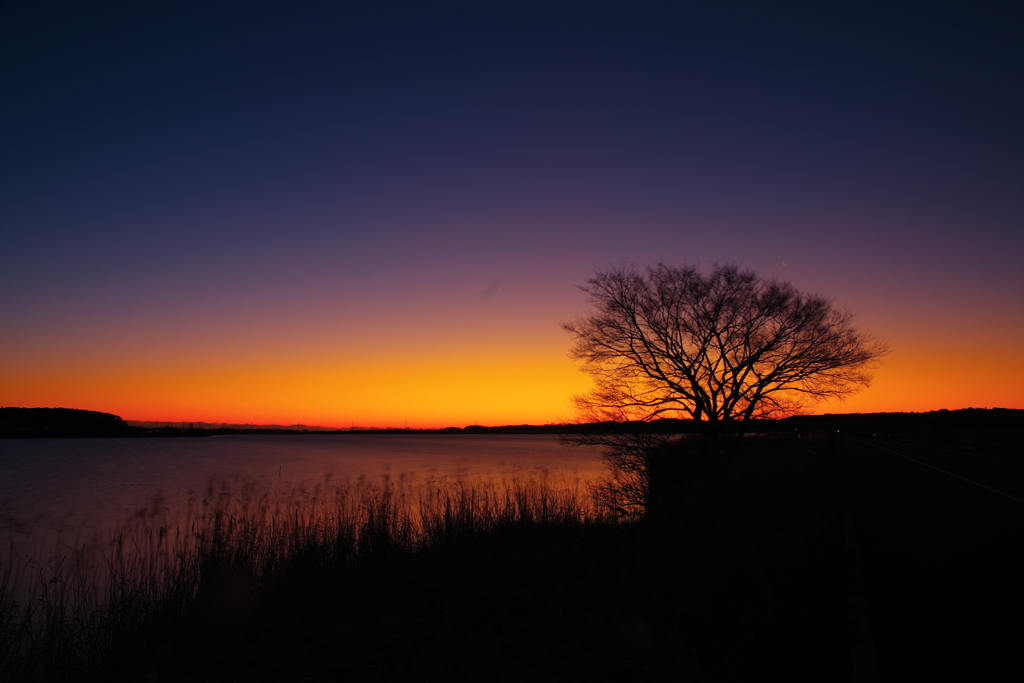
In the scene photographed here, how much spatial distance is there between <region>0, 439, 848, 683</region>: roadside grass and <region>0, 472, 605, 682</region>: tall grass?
5 cm

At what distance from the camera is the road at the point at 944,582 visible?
4844 millimetres

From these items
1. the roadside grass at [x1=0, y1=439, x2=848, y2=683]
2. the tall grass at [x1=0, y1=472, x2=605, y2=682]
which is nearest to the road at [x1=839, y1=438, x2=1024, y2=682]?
the roadside grass at [x1=0, y1=439, x2=848, y2=683]

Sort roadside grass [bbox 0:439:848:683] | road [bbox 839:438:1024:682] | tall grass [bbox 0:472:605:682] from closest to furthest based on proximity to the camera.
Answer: road [bbox 839:438:1024:682]
roadside grass [bbox 0:439:848:683]
tall grass [bbox 0:472:605:682]

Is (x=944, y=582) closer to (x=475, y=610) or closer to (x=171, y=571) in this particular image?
(x=475, y=610)

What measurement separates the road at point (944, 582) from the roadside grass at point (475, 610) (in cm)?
49

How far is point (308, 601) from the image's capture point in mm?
8930

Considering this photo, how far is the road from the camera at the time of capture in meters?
4.84

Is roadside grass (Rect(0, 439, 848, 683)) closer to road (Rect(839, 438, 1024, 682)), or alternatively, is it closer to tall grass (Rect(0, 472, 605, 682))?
tall grass (Rect(0, 472, 605, 682))

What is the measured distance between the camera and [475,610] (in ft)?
25.6

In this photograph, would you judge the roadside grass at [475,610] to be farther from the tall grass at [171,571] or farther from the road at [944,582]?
the road at [944,582]

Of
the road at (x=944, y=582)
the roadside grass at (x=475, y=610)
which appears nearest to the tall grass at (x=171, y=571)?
the roadside grass at (x=475, y=610)

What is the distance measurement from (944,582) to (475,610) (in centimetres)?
619

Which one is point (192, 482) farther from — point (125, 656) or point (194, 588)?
point (125, 656)

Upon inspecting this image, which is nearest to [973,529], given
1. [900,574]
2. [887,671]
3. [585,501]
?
[900,574]
